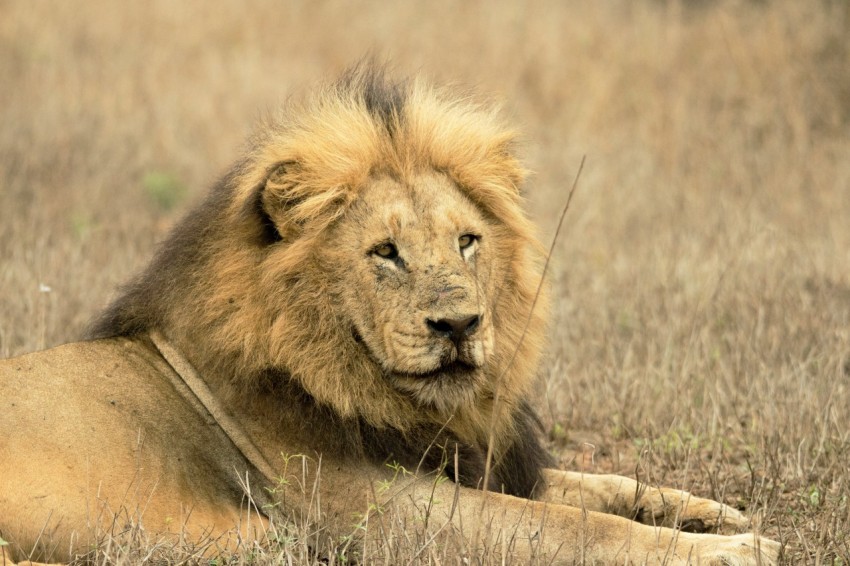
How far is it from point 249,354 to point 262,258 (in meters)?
0.34

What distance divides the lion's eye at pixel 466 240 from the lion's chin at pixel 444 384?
1.42ft

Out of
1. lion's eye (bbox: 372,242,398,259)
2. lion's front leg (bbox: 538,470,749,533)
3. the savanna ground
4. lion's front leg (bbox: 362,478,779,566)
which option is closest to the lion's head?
lion's eye (bbox: 372,242,398,259)

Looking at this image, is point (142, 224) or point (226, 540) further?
point (142, 224)

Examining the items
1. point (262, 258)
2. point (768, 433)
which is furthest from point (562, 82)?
point (262, 258)

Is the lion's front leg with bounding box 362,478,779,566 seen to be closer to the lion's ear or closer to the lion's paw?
the lion's paw

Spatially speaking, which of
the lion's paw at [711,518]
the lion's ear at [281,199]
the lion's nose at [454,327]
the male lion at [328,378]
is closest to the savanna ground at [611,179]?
the lion's paw at [711,518]

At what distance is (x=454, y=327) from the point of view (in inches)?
145

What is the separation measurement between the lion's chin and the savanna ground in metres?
0.58

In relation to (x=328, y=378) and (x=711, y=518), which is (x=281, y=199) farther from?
(x=711, y=518)

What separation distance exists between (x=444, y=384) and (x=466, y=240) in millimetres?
516

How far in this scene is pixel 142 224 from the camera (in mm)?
9422

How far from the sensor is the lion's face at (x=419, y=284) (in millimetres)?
3729

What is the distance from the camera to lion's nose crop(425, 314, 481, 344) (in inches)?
145

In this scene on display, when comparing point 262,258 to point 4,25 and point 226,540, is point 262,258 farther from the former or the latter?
point 4,25
